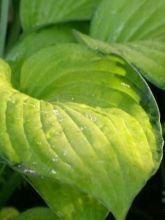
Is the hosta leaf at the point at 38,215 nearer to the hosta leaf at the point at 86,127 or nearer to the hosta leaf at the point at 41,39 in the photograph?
the hosta leaf at the point at 86,127

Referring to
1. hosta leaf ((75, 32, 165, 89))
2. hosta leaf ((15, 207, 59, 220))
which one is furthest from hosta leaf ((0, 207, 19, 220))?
hosta leaf ((75, 32, 165, 89))

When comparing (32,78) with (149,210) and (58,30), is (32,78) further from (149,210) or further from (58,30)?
(149,210)

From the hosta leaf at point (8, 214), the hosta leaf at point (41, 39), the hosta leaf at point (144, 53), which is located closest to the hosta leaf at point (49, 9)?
the hosta leaf at point (41, 39)

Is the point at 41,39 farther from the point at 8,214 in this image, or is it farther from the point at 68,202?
the point at 68,202

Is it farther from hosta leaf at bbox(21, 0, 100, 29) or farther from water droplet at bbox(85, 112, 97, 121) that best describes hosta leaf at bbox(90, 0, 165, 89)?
water droplet at bbox(85, 112, 97, 121)

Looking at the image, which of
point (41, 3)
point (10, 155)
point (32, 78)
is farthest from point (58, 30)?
point (10, 155)

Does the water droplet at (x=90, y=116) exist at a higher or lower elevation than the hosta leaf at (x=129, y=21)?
higher
